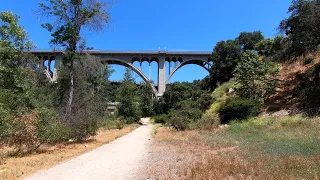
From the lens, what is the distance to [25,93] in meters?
16.5

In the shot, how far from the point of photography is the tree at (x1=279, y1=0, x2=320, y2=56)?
1847 cm

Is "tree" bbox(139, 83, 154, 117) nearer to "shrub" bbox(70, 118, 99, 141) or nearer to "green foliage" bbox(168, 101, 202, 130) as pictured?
"green foliage" bbox(168, 101, 202, 130)

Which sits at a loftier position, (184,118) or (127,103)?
(127,103)

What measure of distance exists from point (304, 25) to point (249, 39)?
33.7 meters

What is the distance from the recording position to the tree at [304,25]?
18.5 m

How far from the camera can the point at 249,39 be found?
2051 inches

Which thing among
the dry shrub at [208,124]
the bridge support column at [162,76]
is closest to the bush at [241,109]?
the dry shrub at [208,124]

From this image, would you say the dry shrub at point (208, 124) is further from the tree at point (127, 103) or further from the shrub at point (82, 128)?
the tree at point (127, 103)

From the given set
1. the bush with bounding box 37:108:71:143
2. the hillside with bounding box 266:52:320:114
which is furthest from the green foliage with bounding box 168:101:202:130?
the bush with bounding box 37:108:71:143

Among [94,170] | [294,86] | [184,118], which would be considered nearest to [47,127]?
[94,170]

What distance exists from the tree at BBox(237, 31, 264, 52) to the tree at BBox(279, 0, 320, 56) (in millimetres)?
30525

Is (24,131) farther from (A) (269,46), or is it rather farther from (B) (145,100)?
(B) (145,100)

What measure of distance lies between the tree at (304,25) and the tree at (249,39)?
30.5 m

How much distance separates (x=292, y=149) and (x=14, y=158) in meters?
9.85
